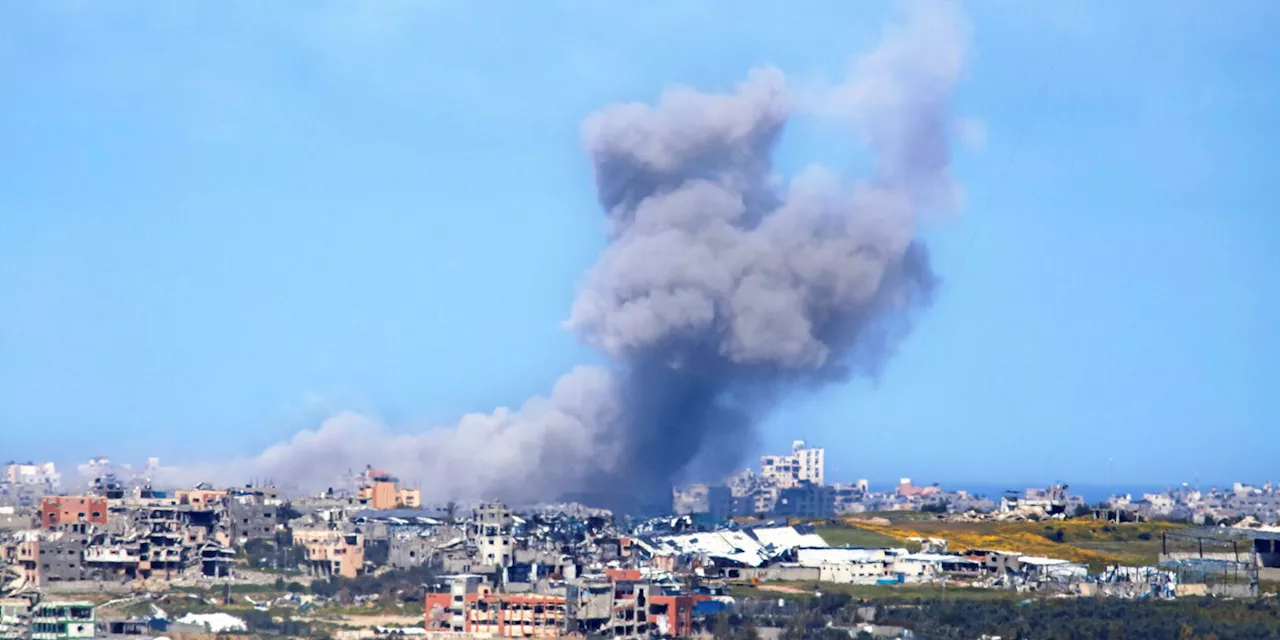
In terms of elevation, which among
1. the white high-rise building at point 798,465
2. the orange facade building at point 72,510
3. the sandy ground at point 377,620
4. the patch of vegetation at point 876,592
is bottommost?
the sandy ground at point 377,620

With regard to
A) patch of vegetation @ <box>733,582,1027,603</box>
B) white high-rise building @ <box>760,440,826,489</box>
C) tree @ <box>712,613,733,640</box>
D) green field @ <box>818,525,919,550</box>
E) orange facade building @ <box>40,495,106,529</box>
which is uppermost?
white high-rise building @ <box>760,440,826,489</box>

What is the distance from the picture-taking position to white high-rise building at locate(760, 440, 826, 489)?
117 metres

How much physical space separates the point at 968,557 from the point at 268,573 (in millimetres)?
17861

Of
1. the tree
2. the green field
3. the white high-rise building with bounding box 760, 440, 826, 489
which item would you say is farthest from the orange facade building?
the white high-rise building with bounding box 760, 440, 826, 489

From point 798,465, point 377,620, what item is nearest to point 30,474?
point 798,465

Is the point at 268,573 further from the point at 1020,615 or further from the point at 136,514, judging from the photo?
the point at 1020,615

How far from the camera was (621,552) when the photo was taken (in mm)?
61156

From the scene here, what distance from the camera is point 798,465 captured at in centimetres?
11981

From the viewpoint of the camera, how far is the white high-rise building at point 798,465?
11731 cm

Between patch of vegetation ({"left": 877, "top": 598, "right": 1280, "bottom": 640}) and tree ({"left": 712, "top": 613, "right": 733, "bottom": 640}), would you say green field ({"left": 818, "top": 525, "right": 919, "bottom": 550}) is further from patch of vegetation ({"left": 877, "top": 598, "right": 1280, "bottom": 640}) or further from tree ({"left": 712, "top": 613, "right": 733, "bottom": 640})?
tree ({"left": 712, "top": 613, "right": 733, "bottom": 640})

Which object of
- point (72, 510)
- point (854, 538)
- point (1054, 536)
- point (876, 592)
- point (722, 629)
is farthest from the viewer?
point (1054, 536)

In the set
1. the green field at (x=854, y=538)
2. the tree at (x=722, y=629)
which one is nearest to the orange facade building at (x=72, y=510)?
the green field at (x=854, y=538)

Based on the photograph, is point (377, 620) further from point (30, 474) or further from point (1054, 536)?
point (30, 474)

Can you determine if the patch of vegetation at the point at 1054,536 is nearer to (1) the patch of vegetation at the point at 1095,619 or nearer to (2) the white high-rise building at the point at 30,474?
(1) the patch of vegetation at the point at 1095,619
